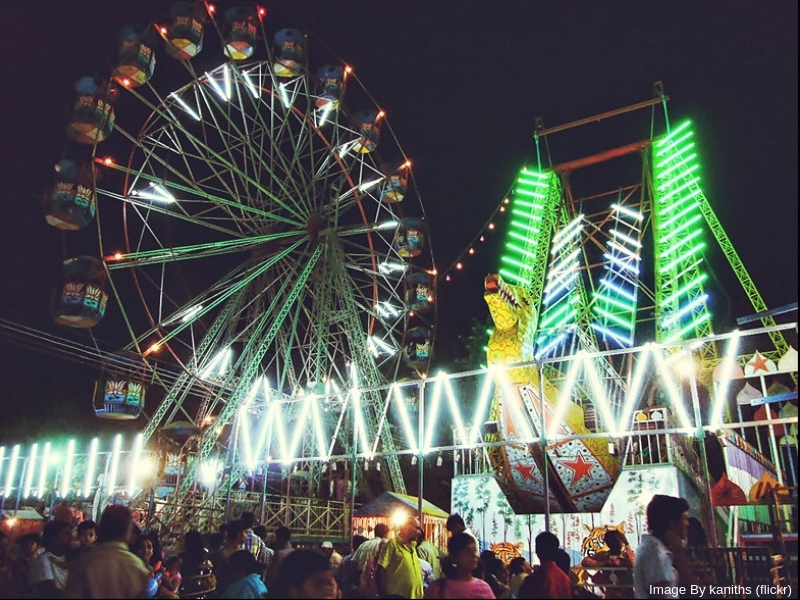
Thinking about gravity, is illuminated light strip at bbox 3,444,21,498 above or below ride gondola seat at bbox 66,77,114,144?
below

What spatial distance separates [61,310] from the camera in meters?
13.6

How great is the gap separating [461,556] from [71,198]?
12.7 meters

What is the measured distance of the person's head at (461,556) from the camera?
4453mm

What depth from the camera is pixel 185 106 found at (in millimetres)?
16312

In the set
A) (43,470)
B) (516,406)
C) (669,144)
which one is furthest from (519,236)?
(43,470)

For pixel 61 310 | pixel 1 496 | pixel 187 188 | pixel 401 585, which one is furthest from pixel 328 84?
pixel 1 496

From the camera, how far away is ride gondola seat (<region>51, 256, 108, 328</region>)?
44.7 feet

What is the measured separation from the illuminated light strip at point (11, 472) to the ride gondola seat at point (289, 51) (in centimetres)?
1695

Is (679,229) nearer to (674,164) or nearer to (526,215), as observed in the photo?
(674,164)

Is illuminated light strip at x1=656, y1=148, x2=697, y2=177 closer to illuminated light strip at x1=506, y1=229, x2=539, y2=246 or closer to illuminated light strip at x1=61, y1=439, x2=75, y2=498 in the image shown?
illuminated light strip at x1=506, y1=229, x2=539, y2=246

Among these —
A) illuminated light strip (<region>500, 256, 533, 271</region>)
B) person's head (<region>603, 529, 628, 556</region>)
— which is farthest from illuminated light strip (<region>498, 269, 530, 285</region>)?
person's head (<region>603, 529, 628, 556</region>)

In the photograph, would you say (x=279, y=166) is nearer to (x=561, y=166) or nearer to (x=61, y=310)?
(x=61, y=310)

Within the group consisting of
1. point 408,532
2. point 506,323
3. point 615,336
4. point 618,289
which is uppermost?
point 618,289

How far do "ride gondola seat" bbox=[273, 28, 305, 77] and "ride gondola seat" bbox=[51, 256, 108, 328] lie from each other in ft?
22.7
